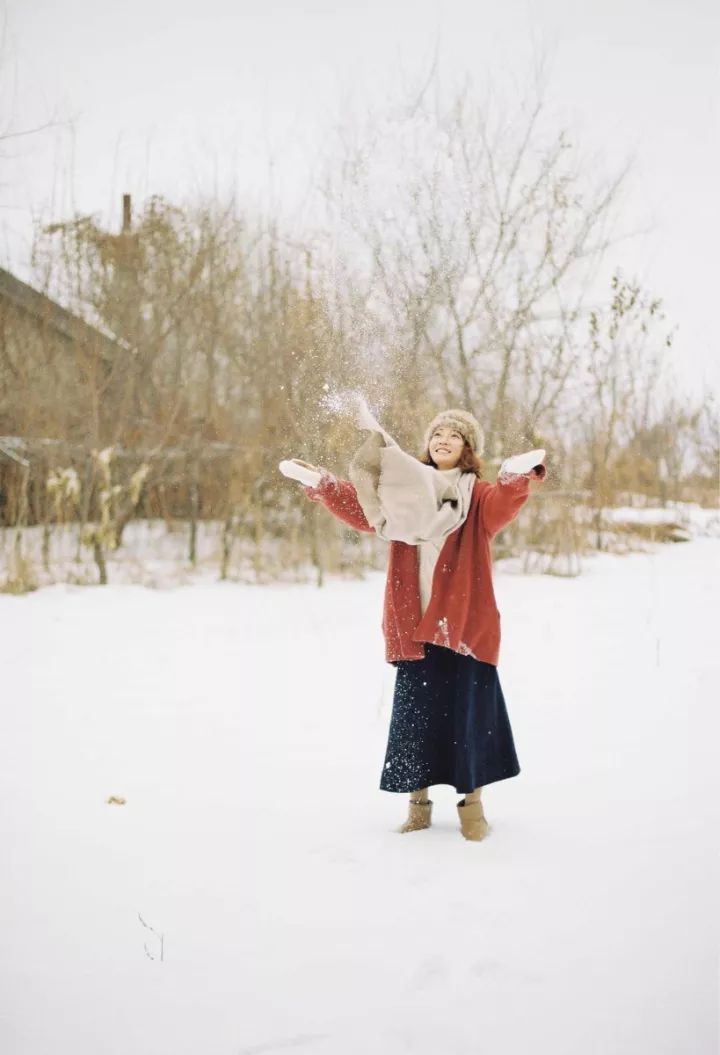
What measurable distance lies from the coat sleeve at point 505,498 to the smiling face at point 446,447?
5.7 inches

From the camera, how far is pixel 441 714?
7.38ft

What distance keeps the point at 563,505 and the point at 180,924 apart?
5860 millimetres

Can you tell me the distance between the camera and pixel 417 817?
90.0 inches

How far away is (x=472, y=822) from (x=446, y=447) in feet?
3.44

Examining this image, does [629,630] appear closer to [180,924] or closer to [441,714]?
[441,714]

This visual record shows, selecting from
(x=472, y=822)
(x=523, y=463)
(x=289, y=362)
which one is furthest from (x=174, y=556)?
(x=523, y=463)

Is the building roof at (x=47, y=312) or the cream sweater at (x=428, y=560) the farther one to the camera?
the building roof at (x=47, y=312)

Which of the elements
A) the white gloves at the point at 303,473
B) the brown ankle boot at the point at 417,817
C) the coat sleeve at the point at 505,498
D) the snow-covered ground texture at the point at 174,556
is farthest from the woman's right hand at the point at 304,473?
the snow-covered ground texture at the point at 174,556

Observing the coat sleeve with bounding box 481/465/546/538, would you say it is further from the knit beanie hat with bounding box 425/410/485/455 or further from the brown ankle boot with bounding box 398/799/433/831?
the brown ankle boot with bounding box 398/799/433/831

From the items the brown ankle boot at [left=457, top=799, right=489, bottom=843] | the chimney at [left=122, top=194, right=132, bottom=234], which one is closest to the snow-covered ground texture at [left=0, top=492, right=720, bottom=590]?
the chimney at [left=122, top=194, right=132, bottom=234]

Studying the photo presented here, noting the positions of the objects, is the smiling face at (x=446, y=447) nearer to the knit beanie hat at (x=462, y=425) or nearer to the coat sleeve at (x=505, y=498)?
the knit beanie hat at (x=462, y=425)

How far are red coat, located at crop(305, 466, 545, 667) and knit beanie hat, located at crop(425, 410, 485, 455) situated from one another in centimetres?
15

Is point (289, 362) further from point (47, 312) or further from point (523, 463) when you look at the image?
point (523, 463)

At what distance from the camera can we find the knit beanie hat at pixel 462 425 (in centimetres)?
230
